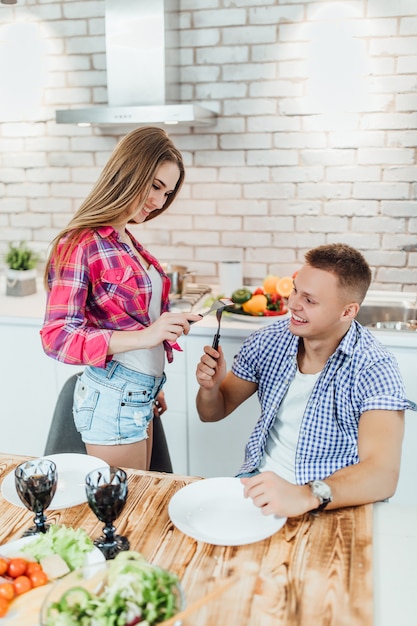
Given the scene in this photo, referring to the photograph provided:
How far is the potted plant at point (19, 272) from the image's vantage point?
9.98ft

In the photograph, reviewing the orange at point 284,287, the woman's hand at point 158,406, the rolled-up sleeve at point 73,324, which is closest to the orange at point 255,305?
the orange at point 284,287

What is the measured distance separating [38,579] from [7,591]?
6 cm

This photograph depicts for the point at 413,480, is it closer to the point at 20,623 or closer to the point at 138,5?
the point at 20,623

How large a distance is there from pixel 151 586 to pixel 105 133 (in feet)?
8.74

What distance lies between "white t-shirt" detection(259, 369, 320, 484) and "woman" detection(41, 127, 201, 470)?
0.35 m

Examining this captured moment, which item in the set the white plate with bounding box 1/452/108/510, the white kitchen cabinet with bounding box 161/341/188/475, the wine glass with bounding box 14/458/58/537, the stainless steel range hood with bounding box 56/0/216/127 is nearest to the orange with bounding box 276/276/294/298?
the white kitchen cabinet with bounding box 161/341/188/475

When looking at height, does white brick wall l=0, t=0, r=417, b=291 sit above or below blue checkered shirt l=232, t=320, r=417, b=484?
above

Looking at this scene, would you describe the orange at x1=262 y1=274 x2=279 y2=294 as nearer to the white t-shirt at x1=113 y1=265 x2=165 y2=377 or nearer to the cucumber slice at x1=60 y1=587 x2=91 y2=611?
the white t-shirt at x1=113 y1=265 x2=165 y2=377

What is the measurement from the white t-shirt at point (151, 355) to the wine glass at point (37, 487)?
23.0 inches

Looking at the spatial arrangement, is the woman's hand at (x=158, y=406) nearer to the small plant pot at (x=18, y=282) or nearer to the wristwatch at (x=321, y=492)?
the wristwatch at (x=321, y=492)

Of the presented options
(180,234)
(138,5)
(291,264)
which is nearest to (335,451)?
(291,264)

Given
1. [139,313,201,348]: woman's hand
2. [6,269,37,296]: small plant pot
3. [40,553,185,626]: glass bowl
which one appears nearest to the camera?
[40,553,185,626]: glass bowl

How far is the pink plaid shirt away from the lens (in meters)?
1.61

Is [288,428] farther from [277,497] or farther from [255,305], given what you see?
[255,305]
